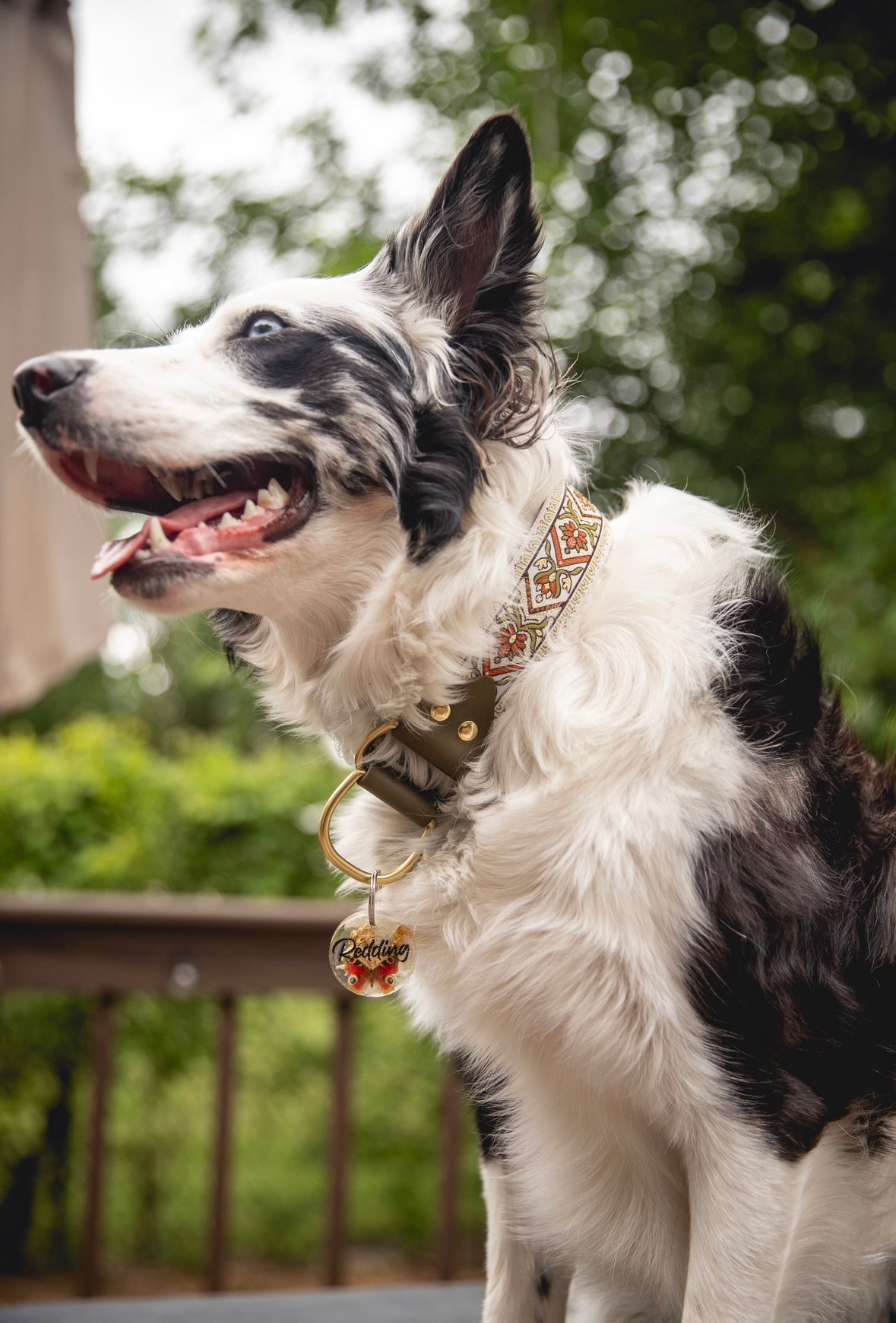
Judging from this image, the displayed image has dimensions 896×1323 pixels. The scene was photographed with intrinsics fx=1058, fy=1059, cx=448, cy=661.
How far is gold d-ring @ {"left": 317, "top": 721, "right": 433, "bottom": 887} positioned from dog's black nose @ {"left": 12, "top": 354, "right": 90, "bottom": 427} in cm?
46

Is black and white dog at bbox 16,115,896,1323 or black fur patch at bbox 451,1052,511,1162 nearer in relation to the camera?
black and white dog at bbox 16,115,896,1323

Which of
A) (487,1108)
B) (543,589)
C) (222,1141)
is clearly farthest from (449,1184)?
(543,589)

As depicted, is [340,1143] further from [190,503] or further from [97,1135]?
[190,503]

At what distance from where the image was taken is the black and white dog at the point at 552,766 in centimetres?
101

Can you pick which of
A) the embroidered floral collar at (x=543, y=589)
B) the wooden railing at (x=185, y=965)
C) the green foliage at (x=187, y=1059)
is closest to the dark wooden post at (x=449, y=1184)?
the wooden railing at (x=185, y=965)

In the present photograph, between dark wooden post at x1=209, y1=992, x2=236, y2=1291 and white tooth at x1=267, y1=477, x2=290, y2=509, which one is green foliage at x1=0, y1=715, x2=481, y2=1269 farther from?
white tooth at x1=267, y1=477, x2=290, y2=509

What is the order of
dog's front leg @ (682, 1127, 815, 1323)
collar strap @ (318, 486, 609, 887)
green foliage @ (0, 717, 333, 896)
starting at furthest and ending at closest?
1. green foliage @ (0, 717, 333, 896)
2. collar strap @ (318, 486, 609, 887)
3. dog's front leg @ (682, 1127, 815, 1323)

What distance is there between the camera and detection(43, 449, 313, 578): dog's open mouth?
104 cm

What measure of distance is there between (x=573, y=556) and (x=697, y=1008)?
1.53ft

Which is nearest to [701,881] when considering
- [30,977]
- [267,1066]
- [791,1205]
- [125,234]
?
[791,1205]

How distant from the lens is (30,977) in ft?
7.47

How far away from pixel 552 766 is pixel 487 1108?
466mm

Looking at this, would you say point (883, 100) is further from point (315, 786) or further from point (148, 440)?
point (148, 440)

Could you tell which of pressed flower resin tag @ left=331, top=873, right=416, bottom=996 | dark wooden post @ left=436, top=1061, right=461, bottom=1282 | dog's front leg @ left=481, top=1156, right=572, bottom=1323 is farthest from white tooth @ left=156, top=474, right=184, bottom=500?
dark wooden post @ left=436, top=1061, right=461, bottom=1282
